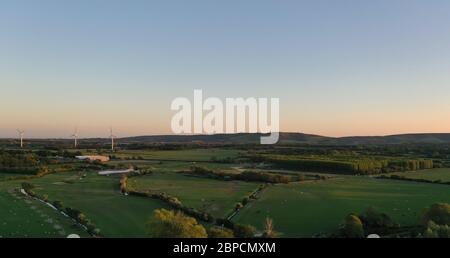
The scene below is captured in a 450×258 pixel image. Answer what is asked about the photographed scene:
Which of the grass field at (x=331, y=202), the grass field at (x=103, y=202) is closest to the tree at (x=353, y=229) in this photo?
the grass field at (x=331, y=202)

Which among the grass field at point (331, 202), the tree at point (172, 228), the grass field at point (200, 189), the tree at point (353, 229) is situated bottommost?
the grass field at point (331, 202)

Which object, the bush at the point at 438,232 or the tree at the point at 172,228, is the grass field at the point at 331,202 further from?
the tree at the point at 172,228

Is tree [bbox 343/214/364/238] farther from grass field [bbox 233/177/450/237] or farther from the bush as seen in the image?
the bush

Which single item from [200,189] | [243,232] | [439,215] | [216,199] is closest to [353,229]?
[439,215]

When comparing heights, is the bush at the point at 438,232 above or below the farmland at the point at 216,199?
above

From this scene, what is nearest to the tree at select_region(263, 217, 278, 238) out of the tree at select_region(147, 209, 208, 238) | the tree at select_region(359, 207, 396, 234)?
the tree at select_region(147, 209, 208, 238)
